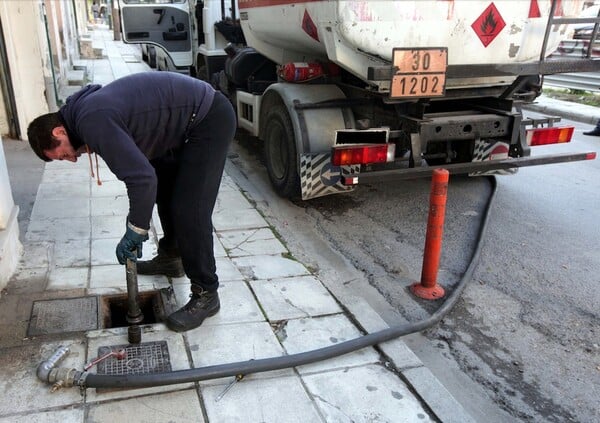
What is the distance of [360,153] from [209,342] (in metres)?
2.12

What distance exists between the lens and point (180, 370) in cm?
273

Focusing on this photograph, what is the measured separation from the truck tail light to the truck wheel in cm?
84

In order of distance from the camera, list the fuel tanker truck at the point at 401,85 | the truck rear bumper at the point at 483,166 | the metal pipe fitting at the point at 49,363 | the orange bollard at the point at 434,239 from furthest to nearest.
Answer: the truck rear bumper at the point at 483,166 → the fuel tanker truck at the point at 401,85 → the orange bollard at the point at 434,239 → the metal pipe fitting at the point at 49,363

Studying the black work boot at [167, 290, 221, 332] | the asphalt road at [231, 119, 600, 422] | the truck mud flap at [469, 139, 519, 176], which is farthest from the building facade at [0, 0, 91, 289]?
the truck mud flap at [469, 139, 519, 176]

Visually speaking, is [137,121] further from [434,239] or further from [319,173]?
[319,173]

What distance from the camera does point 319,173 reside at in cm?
497

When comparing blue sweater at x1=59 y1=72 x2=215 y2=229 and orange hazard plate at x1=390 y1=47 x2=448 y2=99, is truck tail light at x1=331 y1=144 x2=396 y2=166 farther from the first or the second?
blue sweater at x1=59 y1=72 x2=215 y2=229

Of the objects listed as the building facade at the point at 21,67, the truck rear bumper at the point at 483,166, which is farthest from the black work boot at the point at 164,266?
the building facade at the point at 21,67

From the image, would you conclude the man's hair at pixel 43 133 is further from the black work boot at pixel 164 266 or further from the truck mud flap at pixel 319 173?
the truck mud flap at pixel 319 173

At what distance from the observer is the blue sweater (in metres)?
2.53

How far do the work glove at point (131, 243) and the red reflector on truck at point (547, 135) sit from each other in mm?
3782

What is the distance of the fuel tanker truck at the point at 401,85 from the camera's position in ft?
13.1

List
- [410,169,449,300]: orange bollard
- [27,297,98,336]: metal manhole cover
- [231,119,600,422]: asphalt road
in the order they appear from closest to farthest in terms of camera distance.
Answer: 1. [231,119,600,422]: asphalt road
2. [27,297,98,336]: metal manhole cover
3. [410,169,449,300]: orange bollard

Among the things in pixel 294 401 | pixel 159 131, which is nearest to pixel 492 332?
pixel 294 401
